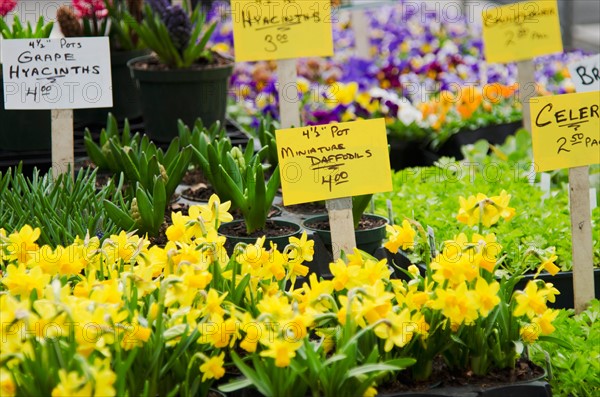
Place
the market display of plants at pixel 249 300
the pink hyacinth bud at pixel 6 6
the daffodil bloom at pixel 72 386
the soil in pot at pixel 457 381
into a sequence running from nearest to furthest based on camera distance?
the daffodil bloom at pixel 72 386 → the market display of plants at pixel 249 300 → the soil in pot at pixel 457 381 → the pink hyacinth bud at pixel 6 6

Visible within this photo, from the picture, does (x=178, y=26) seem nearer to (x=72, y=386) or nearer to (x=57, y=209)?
(x=57, y=209)

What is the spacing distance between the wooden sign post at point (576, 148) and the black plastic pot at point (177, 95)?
1.25 m

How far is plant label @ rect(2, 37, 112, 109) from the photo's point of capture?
2.01 metres

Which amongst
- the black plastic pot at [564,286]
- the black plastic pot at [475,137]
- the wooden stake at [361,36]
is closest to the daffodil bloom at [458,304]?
the black plastic pot at [564,286]

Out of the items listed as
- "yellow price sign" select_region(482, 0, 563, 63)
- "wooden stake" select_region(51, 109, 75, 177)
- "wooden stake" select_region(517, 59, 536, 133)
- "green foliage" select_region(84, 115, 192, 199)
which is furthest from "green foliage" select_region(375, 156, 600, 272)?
"wooden stake" select_region(51, 109, 75, 177)

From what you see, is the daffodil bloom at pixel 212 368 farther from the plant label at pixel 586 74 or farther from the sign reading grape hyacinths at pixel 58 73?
the plant label at pixel 586 74

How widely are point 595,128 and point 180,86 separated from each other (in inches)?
53.8

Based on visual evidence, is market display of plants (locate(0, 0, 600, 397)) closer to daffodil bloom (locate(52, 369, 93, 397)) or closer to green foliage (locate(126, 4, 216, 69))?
daffodil bloom (locate(52, 369, 93, 397))

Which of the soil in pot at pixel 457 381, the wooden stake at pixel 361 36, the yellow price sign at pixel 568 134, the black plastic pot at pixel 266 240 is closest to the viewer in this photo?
the soil in pot at pixel 457 381

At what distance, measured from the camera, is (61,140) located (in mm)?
2109

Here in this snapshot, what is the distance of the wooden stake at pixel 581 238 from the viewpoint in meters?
1.74

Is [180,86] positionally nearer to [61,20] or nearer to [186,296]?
[61,20]

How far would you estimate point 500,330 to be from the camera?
1.40m

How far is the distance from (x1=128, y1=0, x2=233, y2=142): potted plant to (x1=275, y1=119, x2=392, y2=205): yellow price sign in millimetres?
1119
